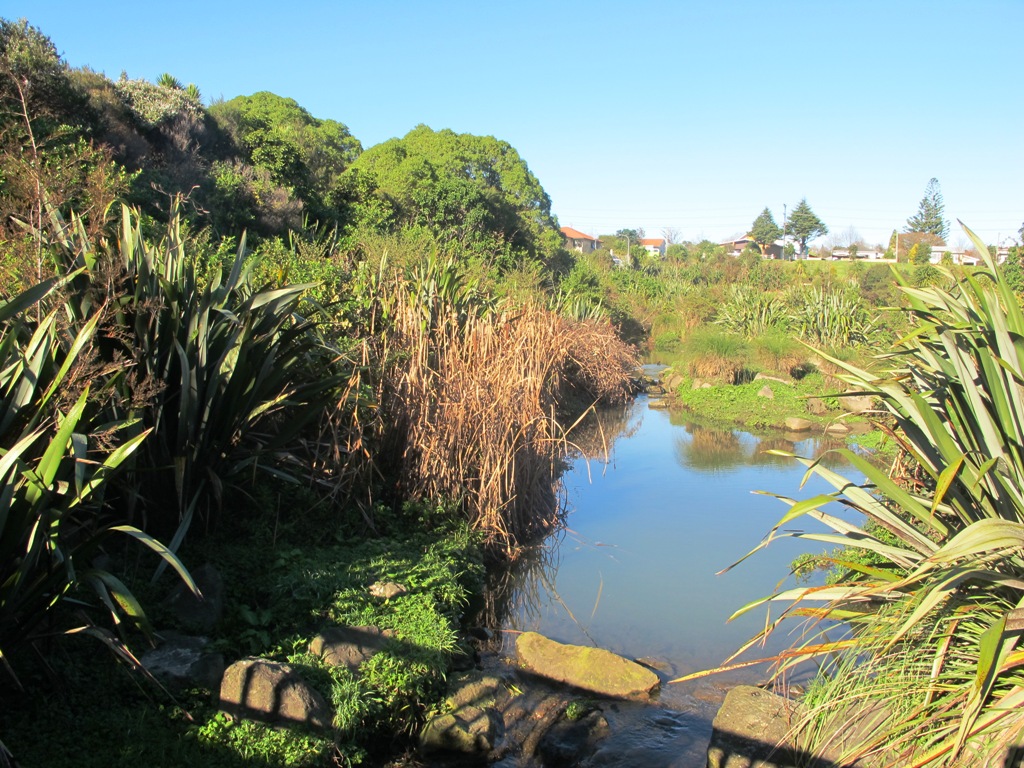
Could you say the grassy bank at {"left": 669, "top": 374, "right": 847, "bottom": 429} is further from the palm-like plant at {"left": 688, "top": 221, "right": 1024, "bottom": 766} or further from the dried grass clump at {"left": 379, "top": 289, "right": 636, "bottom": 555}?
the palm-like plant at {"left": 688, "top": 221, "right": 1024, "bottom": 766}

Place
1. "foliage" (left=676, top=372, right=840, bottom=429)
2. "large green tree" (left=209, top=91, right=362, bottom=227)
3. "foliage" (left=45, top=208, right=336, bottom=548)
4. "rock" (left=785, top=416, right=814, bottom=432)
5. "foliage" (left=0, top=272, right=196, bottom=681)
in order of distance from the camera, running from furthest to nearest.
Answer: "large green tree" (left=209, top=91, right=362, bottom=227) → "foliage" (left=676, top=372, right=840, bottom=429) → "rock" (left=785, top=416, right=814, bottom=432) → "foliage" (left=45, top=208, right=336, bottom=548) → "foliage" (left=0, top=272, right=196, bottom=681)

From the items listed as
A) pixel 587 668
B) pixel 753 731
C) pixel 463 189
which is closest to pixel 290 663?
pixel 587 668

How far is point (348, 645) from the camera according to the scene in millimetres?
4398

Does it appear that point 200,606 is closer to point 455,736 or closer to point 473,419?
point 455,736

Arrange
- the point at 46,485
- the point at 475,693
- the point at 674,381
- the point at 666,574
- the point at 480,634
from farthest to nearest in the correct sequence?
1. the point at 674,381
2. the point at 666,574
3. the point at 480,634
4. the point at 475,693
5. the point at 46,485

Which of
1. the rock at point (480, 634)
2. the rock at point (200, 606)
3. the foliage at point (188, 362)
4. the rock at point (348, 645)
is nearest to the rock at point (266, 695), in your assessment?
the rock at point (348, 645)

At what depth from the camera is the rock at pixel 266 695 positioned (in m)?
3.67

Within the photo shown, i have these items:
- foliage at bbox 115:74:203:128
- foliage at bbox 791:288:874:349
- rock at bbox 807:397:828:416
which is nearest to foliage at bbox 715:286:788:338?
foliage at bbox 791:288:874:349

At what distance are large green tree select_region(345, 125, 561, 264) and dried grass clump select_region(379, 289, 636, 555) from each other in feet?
34.3

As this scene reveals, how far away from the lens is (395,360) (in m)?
6.91

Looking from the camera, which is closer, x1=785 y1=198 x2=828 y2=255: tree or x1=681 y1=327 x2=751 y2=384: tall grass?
x1=681 y1=327 x2=751 y2=384: tall grass

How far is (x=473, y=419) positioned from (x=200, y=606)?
2.84m

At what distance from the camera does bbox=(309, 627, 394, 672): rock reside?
4285mm

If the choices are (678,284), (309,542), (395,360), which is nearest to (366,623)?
(309,542)
